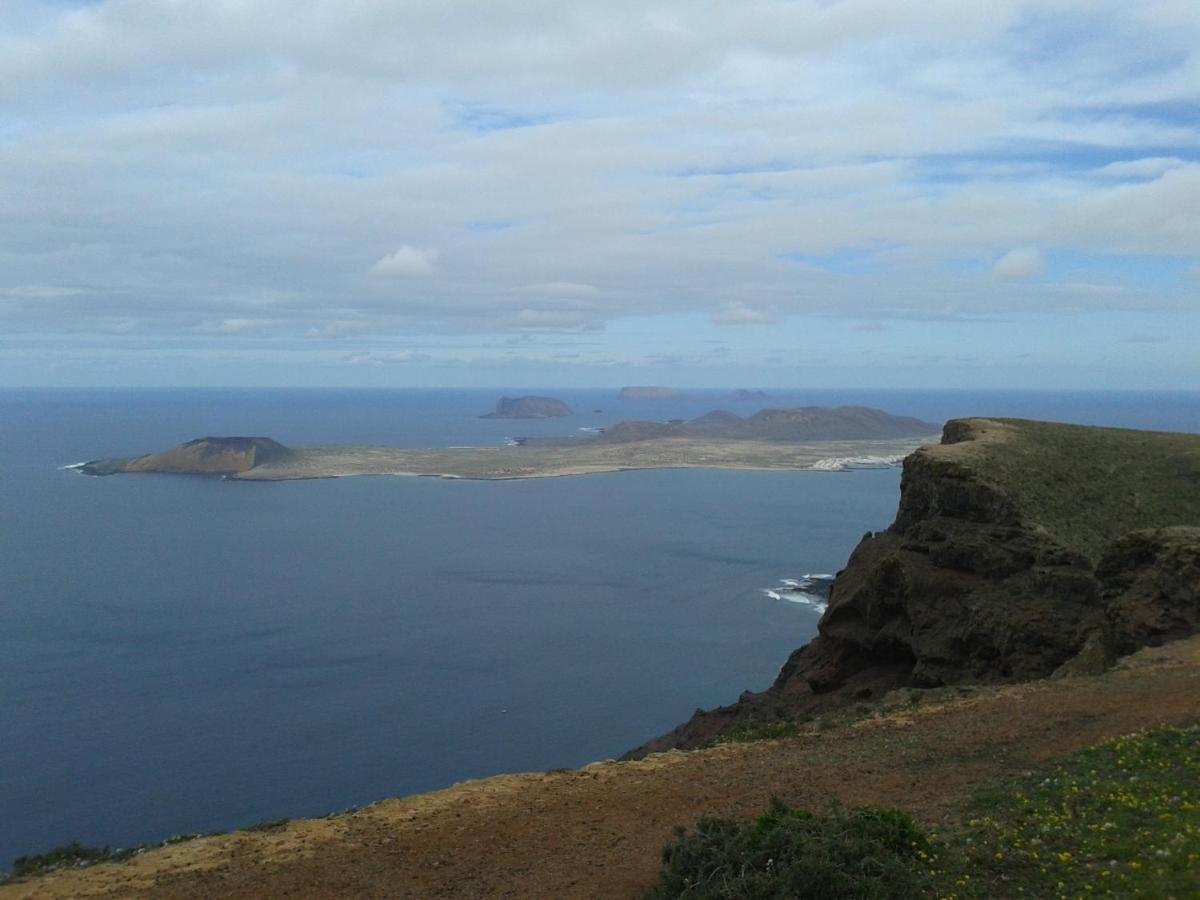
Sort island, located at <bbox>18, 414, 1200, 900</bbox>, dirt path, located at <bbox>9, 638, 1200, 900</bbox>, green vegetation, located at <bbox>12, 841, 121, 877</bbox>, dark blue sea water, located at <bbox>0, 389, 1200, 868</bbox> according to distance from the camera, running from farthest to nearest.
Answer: dark blue sea water, located at <bbox>0, 389, 1200, 868</bbox> < green vegetation, located at <bbox>12, 841, 121, 877</bbox> < dirt path, located at <bbox>9, 638, 1200, 900</bbox> < island, located at <bbox>18, 414, 1200, 900</bbox>

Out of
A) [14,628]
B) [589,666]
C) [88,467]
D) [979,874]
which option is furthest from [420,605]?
[88,467]

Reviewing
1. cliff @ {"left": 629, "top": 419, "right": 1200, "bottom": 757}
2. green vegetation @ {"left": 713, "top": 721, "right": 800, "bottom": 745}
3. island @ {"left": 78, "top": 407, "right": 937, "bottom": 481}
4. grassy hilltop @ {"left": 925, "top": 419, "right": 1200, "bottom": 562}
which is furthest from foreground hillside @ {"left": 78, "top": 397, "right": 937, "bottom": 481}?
green vegetation @ {"left": 713, "top": 721, "right": 800, "bottom": 745}

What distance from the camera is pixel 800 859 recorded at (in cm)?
978

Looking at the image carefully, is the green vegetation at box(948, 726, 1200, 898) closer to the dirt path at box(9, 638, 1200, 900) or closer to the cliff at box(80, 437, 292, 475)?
the dirt path at box(9, 638, 1200, 900)

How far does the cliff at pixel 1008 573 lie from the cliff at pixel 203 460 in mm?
124252

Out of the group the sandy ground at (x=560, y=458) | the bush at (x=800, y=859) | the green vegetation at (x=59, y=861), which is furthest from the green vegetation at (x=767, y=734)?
the sandy ground at (x=560, y=458)

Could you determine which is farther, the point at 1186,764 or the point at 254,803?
the point at 254,803

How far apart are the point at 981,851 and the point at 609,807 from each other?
19.1ft

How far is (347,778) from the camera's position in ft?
123

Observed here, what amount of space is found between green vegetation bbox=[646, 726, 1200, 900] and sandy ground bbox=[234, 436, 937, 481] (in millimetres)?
127040

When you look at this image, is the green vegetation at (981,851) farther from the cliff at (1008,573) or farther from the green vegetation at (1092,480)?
the green vegetation at (1092,480)

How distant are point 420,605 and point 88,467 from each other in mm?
99845

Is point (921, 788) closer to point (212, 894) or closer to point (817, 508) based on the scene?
point (212, 894)

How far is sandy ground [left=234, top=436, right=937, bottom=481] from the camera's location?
141625 millimetres
